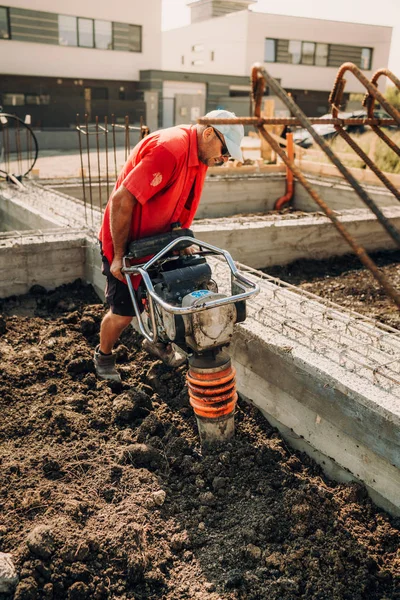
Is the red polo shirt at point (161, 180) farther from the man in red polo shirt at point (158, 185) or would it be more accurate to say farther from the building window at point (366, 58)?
the building window at point (366, 58)

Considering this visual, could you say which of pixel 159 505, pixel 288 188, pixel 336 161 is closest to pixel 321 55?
pixel 288 188

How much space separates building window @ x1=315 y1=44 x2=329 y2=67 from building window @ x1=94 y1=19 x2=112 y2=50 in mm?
14266

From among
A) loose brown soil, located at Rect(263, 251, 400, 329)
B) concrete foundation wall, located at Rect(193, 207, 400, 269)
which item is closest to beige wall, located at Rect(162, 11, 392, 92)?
concrete foundation wall, located at Rect(193, 207, 400, 269)

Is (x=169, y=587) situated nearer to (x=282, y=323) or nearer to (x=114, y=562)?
(x=114, y=562)

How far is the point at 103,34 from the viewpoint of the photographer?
2505 cm

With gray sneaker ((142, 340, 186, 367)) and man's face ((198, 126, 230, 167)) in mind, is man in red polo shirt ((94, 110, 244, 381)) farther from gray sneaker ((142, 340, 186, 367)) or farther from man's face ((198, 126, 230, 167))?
gray sneaker ((142, 340, 186, 367))

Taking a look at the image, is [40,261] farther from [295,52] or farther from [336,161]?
[295,52]

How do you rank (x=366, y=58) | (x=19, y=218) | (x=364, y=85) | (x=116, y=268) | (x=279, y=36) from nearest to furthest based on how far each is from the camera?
(x=364, y=85), (x=116, y=268), (x=19, y=218), (x=279, y=36), (x=366, y=58)

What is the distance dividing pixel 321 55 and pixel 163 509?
35853mm

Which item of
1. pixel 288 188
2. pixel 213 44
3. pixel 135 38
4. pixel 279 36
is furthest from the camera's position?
pixel 213 44

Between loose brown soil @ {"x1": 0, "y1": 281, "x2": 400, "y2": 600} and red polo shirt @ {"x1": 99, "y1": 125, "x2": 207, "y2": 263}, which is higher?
red polo shirt @ {"x1": 99, "y1": 125, "x2": 207, "y2": 263}

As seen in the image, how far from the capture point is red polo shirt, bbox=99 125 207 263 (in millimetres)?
3041

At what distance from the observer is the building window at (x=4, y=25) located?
22406 mm

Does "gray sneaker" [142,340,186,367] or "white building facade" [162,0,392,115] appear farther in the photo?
"white building facade" [162,0,392,115]
